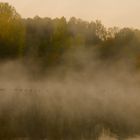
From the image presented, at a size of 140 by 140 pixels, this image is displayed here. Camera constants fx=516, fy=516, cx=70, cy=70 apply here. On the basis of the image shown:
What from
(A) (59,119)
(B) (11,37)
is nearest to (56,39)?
(B) (11,37)

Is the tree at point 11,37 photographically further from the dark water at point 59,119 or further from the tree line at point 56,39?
the dark water at point 59,119

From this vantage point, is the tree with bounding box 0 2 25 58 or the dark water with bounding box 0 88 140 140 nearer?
the dark water with bounding box 0 88 140 140

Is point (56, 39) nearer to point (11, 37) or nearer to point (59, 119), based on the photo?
point (11, 37)

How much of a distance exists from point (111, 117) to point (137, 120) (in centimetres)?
87

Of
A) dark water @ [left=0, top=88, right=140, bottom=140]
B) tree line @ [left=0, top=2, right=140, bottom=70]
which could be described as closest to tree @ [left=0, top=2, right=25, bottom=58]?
tree line @ [left=0, top=2, right=140, bottom=70]

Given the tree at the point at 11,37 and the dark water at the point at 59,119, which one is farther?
the tree at the point at 11,37

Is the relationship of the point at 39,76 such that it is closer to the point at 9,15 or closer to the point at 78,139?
the point at 9,15

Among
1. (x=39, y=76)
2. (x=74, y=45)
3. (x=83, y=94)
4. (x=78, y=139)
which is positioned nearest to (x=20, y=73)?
(x=39, y=76)

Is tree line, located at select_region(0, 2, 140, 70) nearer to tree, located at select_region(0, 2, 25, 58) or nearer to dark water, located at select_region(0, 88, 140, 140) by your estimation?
tree, located at select_region(0, 2, 25, 58)

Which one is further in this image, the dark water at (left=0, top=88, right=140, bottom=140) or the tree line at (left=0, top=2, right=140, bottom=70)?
the tree line at (left=0, top=2, right=140, bottom=70)

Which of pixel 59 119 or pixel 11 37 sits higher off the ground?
pixel 11 37

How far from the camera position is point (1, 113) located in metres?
13.1

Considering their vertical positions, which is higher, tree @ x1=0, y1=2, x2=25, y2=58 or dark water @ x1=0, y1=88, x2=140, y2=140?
tree @ x1=0, y1=2, x2=25, y2=58

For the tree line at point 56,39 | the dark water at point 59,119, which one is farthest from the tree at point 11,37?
the dark water at point 59,119
